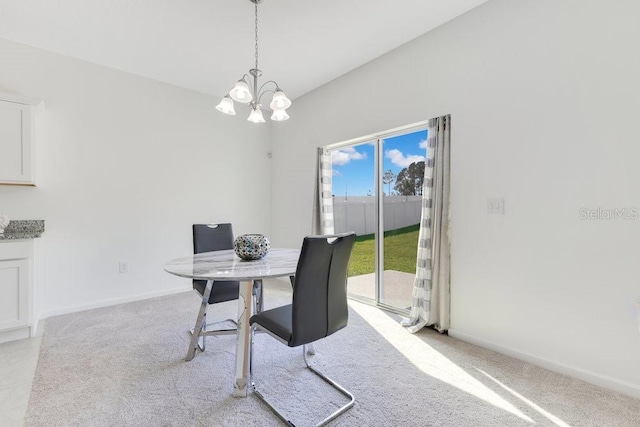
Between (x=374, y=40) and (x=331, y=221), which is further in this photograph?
(x=331, y=221)

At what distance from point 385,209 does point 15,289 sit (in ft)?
11.3

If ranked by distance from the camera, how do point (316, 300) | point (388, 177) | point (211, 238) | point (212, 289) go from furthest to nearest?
point (388, 177) < point (211, 238) < point (212, 289) < point (316, 300)

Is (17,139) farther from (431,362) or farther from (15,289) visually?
(431,362)

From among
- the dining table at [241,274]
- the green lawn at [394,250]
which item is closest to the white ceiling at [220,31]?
the green lawn at [394,250]

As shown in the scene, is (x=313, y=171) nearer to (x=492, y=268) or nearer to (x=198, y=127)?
(x=198, y=127)

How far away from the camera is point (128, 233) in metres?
3.39

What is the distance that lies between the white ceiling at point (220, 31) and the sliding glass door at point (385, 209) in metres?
Result: 0.94

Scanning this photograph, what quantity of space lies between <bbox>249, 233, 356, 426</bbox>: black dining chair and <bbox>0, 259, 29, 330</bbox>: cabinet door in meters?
2.20

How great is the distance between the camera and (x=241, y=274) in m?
1.57

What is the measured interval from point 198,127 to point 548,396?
433cm

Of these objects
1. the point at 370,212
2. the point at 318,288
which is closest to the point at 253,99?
the point at 318,288

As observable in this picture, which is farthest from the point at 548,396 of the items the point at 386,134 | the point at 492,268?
the point at 386,134

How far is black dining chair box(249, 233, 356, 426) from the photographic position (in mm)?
1431

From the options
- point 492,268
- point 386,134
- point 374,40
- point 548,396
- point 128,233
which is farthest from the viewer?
point 128,233
